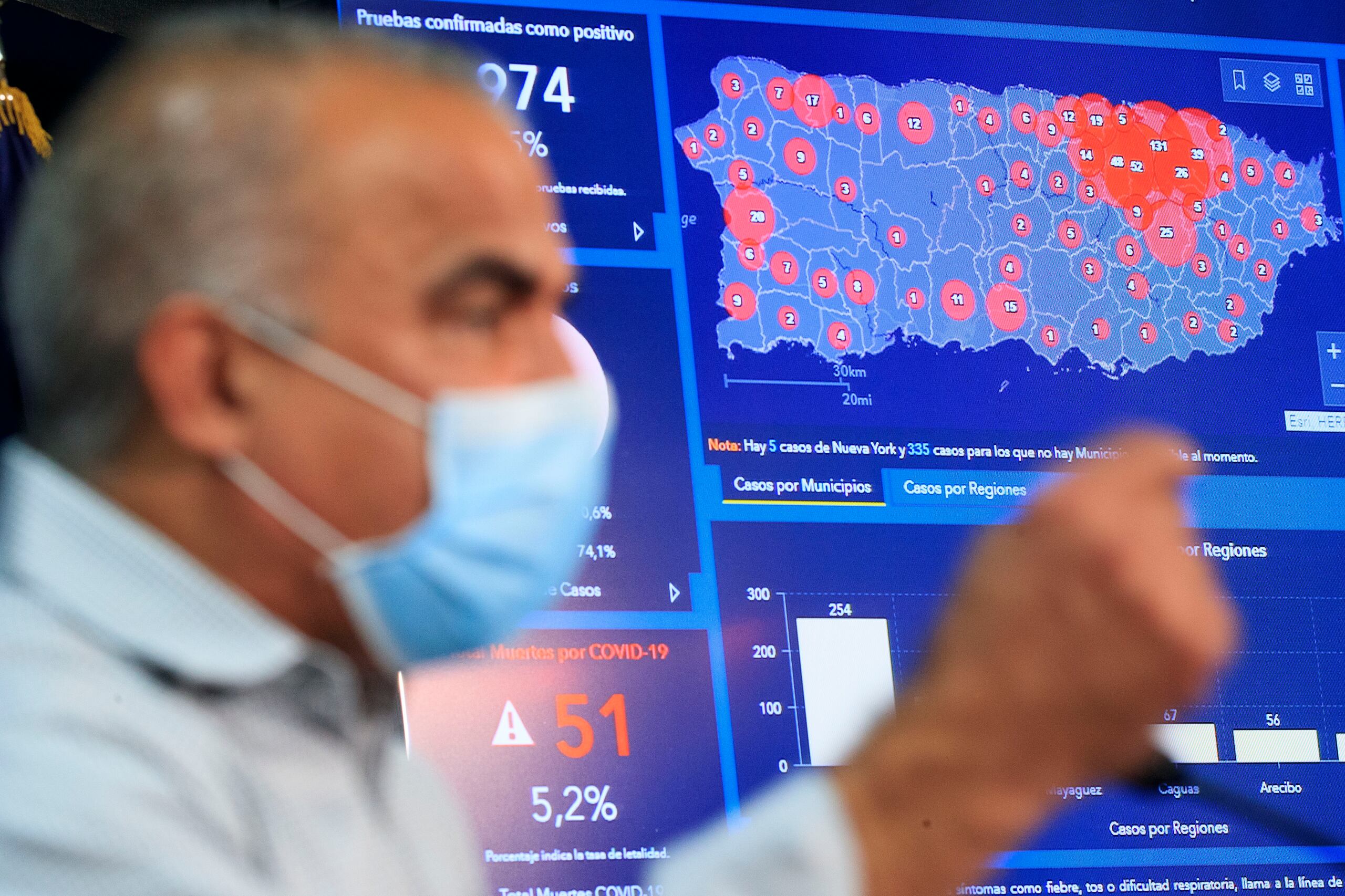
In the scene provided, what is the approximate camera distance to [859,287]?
249 centimetres

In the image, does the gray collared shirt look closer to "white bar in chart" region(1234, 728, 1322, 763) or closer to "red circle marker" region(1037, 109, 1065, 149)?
"white bar in chart" region(1234, 728, 1322, 763)

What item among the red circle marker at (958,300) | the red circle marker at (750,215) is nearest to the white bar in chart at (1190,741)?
A: the red circle marker at (958,300)

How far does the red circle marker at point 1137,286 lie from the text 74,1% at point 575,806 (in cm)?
105

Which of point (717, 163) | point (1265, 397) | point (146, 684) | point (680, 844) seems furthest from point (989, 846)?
point (1265, 397)

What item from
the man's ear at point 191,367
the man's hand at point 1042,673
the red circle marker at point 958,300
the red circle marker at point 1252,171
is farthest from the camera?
the red circle marker at point 1252,171

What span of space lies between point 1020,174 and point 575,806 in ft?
3.63

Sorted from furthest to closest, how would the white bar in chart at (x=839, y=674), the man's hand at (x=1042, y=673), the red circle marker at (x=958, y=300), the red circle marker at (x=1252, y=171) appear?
the red circle marker at (x=1252, y=171), the red circle marker at (x=958, y=300), the white bar in chart at (x=839, y=674), the man's hand at (x=1042, y=673)

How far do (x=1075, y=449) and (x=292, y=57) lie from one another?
1722 mm

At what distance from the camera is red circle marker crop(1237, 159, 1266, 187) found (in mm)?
2736

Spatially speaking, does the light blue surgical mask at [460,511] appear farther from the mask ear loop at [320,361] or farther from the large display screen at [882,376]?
the large display screen at [882,376]

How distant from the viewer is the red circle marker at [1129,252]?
2621mm

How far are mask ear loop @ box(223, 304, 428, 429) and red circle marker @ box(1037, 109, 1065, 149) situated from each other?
1.88 metres

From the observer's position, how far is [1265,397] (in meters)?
2.62

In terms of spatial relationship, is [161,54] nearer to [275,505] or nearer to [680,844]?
[275,505]
